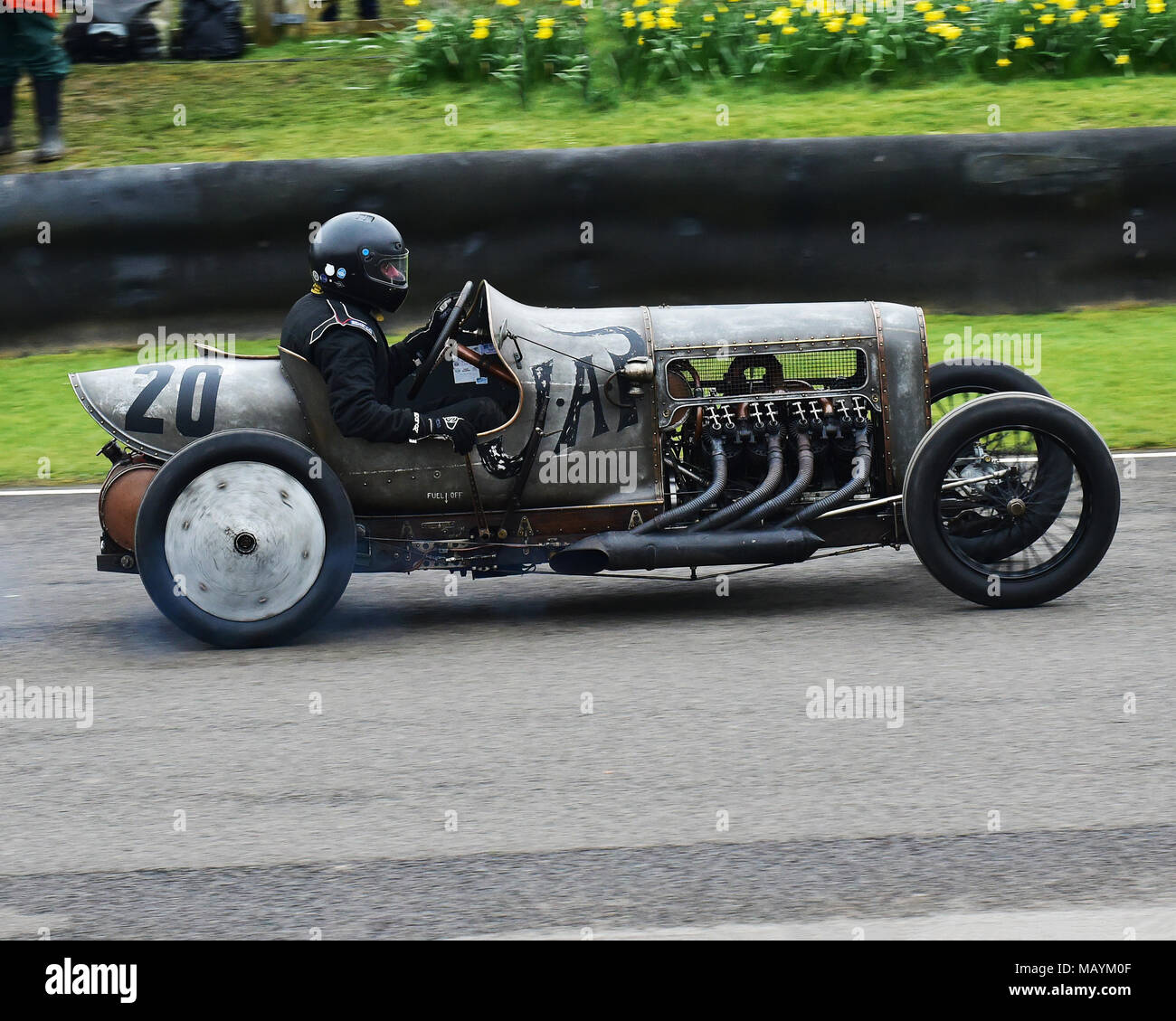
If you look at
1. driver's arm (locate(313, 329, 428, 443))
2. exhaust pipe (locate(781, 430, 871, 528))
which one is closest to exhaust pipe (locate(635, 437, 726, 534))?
exhaust pipe (locate(781, 430, 871, 528))

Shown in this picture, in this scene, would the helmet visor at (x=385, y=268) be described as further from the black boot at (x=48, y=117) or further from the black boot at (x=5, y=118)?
the black boot at (x=5, y=118)

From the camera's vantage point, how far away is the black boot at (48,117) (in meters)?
12.1

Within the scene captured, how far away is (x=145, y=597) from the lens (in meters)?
7.23

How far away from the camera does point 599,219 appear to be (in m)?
10.8

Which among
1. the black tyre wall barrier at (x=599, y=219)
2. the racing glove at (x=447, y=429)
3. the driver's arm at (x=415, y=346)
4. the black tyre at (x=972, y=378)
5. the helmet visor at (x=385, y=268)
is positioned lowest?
the black tyre wall barrier at (x=599, y=219)

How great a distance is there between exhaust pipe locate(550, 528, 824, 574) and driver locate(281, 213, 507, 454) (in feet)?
2.08

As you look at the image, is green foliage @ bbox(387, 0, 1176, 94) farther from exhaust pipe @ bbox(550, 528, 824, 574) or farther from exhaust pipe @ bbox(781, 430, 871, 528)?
exhaust pipe @ bbox(550, 528, 824, 574)

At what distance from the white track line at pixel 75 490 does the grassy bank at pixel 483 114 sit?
13.5 ft

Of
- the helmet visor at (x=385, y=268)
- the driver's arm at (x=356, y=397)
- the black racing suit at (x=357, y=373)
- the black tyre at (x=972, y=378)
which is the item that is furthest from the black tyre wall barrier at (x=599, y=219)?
the driver's arm at (x=356, y=397)

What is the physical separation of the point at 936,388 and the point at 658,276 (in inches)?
152

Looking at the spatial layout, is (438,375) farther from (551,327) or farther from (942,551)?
(942,551)

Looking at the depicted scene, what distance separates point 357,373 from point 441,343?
379 millimetres

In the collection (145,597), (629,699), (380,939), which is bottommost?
(145,597)
